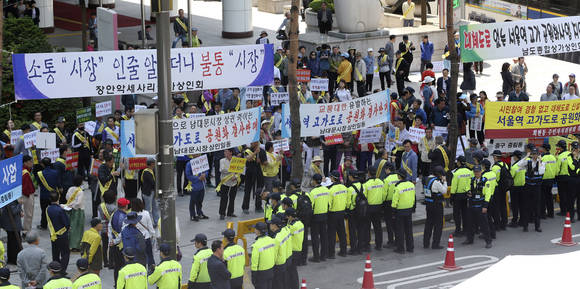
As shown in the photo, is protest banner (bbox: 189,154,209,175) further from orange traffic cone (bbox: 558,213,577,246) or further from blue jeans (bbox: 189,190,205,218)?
orange traffic cone (bbox: 558,213,577,246)

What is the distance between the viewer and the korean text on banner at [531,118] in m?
22.2

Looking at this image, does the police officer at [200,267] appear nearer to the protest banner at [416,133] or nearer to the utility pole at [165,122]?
the utility pole at [165,122]

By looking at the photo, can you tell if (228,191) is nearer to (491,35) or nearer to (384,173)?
(384,173)

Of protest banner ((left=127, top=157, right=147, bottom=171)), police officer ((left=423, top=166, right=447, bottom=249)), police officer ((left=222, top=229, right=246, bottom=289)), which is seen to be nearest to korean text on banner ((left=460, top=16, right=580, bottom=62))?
police officer ((left=423, top=166, right=447, bottom=249))

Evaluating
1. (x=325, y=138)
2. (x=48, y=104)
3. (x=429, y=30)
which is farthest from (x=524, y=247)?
(x=429, y=30)

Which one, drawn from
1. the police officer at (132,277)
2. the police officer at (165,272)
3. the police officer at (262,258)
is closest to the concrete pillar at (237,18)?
the police officer at (262,258)

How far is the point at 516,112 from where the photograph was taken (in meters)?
22.3

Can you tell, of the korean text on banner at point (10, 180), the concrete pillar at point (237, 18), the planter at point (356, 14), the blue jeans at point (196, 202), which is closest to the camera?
the korean text on banner at point (10, 180)

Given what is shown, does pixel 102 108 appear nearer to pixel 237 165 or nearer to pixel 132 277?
pixel 237 165

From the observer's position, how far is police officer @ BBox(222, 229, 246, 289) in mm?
14969

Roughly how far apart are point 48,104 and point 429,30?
15.6 m

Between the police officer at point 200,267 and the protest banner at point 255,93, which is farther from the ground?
the protest banner at point 255,93

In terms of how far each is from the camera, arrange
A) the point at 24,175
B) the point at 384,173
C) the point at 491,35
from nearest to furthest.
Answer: the point at 24,175 → the point at 384,173 → the point at 491,35

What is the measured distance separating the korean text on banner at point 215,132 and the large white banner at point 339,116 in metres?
0.93
